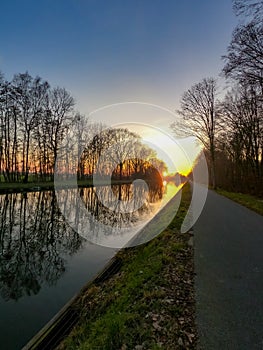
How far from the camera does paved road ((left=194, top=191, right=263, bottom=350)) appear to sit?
9.26ft

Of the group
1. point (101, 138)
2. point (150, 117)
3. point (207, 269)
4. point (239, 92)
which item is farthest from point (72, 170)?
point (207, 269)

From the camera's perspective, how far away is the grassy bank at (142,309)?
2.97m

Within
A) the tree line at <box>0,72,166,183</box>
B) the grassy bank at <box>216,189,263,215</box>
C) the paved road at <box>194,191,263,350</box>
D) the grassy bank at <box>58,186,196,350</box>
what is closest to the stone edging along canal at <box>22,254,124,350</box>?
the grassy bank at <box>58,186,196,350</box>

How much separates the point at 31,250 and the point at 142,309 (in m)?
5.42

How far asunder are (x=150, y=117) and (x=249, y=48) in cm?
575

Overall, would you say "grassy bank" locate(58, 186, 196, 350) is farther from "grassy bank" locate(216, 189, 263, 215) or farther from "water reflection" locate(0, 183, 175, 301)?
"grassy bank" locate(216, 189, 263, 215)

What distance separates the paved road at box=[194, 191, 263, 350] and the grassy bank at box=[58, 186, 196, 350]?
0.67ft

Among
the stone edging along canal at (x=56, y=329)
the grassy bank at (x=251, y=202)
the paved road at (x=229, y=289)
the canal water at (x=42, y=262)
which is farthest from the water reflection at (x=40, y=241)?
the grassy bank at (x=251, y=202)

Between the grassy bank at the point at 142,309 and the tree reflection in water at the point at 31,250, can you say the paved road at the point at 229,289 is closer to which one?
the grassy bank at the point at 142,309

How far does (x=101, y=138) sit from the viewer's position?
123ft

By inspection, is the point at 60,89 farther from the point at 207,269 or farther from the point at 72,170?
the point at 207,269

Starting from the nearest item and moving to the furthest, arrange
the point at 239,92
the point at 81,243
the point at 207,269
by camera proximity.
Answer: the point at 207,269
the point at 81,243
the point at 239,92

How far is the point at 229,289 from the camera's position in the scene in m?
3.96

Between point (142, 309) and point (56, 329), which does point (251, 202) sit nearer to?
point (142, 309)
